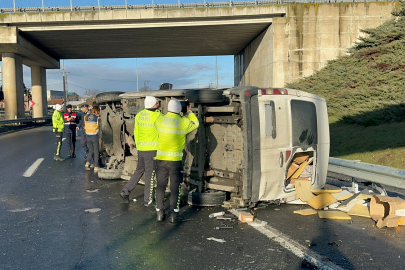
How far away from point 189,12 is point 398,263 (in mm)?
23242

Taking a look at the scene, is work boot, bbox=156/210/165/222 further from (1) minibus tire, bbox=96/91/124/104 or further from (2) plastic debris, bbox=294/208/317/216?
(1) minibus tire, bbox=96/91/124/104

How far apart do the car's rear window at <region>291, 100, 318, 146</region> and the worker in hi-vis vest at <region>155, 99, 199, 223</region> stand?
1.63m

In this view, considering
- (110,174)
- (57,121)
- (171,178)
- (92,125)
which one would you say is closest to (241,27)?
(57,121)

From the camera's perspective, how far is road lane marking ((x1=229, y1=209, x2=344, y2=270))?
12.5 feet

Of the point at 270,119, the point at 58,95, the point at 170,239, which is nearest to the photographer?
the point at 170,239

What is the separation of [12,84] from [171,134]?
94.8 feet

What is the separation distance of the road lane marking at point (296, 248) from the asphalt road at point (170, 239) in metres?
0.01

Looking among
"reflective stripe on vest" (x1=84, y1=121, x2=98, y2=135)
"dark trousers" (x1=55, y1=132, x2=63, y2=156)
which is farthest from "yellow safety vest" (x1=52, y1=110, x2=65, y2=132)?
"reflective stripe on vest" (x1=84, y1=121, x2=98, y2=135)

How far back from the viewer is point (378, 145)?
1091cm

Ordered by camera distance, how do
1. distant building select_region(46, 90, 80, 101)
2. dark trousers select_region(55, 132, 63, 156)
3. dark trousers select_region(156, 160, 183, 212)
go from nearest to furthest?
dark trousers select_region(156, 160, 183, 212)
dark trousers select_region(55, 132, 63, 156)
distant building select_region(46, 90, 80, 101)

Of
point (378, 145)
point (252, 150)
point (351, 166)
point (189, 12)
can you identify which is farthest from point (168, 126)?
point (189, 12)

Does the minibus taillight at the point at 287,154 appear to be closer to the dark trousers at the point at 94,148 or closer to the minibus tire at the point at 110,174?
the minibus tire at the point at 110,174

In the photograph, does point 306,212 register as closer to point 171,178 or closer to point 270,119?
point 270,119

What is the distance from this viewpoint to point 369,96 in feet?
53.8
